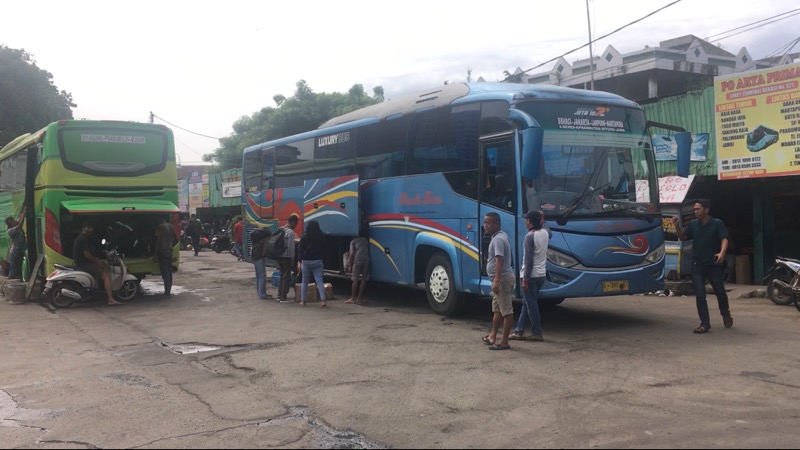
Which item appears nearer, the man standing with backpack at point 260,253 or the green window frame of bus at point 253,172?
the man standing with backpack at point 260,253

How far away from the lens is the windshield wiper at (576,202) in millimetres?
9164

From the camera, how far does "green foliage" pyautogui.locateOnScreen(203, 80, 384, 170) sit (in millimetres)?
37344

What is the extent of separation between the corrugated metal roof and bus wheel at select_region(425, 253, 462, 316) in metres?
7.21

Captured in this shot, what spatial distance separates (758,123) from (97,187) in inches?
540

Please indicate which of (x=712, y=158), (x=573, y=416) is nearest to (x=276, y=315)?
(x=573, y=416)

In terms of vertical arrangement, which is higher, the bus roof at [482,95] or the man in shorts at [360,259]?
the bus roof at [482,95]

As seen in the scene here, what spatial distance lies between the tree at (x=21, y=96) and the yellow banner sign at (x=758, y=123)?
104ft

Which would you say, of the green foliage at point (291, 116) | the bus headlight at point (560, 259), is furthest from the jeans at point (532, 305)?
the green foliage at point (291, 116)

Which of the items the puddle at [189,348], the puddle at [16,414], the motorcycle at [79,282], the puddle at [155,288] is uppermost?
the motorcycle at [79,282]

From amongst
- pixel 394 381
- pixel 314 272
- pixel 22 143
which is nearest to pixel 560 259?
pixel 394 381

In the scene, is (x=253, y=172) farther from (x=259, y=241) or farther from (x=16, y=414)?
(x=16, y=414)

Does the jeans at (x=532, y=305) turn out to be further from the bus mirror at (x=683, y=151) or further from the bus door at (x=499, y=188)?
the bus mirror at (x=683, y=151)

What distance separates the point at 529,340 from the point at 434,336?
1.29 metres

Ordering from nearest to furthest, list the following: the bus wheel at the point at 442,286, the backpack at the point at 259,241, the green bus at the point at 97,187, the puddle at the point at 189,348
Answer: the puddle at the point at 189,348 < the bus wheel at the point at 442,286 < the green bus at the point at 97,187 < the backpack at the point at 259,241
